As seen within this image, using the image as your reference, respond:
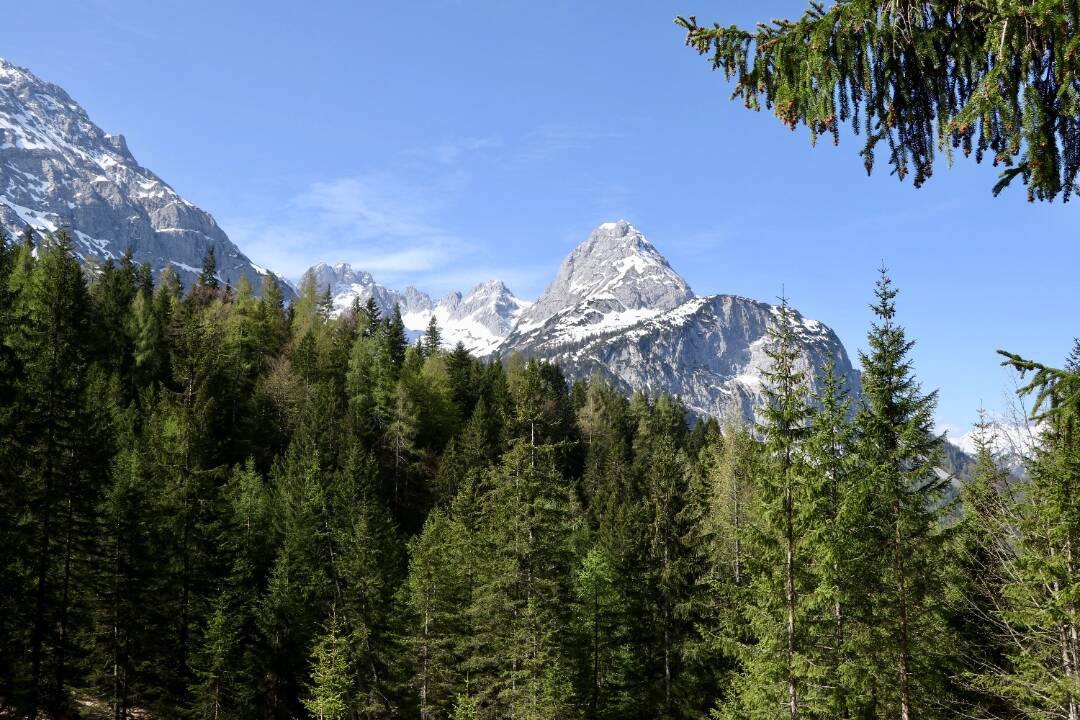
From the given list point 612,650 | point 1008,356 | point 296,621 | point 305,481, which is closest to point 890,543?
point 1008,356

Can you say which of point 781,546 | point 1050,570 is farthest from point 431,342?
point 1050,570

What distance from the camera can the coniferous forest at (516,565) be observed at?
19016 millimetres

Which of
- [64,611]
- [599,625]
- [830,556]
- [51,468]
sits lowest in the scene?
[599,625]

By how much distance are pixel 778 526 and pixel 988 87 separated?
16479 mm

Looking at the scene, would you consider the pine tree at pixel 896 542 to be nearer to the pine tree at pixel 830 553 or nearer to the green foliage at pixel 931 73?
the pine tree at pixel 830 553

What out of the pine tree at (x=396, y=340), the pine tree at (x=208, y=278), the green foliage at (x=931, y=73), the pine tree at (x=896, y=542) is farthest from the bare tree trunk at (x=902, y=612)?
the pine tree at (x=208, y=278)

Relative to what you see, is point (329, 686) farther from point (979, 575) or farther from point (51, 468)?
point (979, 575)

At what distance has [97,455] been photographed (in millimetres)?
25125

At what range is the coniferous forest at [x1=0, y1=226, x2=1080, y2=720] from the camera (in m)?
19.0

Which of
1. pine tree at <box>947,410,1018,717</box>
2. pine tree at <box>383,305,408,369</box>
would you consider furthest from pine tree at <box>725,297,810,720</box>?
pine tree at <box>383,305,408,369</box>

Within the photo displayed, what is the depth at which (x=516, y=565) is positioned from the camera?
92.2 ft

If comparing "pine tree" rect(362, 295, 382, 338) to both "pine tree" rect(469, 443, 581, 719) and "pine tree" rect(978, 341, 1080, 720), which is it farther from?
"pine tree" rect(978, 341, 1080, 720)

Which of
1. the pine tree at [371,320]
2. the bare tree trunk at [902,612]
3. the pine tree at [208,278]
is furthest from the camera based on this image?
the pine tree at [208,278]

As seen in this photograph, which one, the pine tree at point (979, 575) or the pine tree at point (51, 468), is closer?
the pine tree at point (979, 575)
